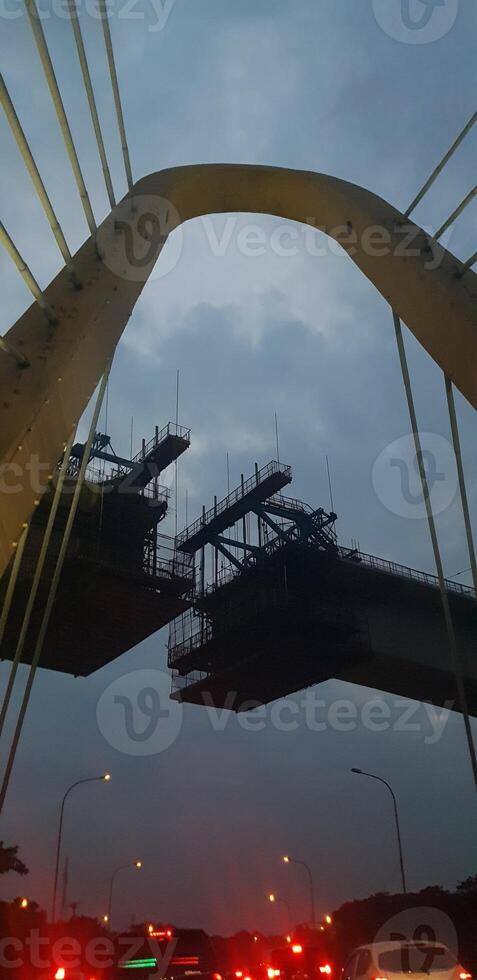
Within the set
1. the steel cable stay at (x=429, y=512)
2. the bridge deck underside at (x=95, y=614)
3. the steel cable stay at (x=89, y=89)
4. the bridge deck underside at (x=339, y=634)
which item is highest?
the bridge deck underside at (x=339, y=634)

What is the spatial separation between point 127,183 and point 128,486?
23.4m

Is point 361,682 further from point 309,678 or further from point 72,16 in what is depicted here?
point 72,16

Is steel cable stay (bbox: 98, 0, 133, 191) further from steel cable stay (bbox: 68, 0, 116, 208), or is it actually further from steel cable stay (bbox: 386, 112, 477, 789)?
steel cable stay (bbox: 386, 112, 477, 789)

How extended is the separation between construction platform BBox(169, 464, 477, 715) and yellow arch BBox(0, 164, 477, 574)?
1139 inches

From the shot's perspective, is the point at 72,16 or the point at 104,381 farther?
the point at 104,381

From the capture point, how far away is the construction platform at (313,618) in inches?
1474

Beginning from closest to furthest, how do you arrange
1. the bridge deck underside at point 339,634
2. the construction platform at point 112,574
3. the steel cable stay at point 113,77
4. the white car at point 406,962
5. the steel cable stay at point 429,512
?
1. the steel cable stay at point 113,77
2. the steel cable stay at point 429,512
3. the white car at point 406,962
4. the construction platform at point 112,574
5. the bridge deck underside at point 339,634

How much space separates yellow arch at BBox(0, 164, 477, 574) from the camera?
5.86 m

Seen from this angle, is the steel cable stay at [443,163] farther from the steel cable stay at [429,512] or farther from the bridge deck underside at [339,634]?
the bridge deck underside at [339,634]

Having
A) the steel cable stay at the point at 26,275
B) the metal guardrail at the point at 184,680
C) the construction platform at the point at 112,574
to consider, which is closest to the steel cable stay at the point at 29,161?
the steel cable stay at the point at 26,275

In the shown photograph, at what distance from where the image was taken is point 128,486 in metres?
30.6

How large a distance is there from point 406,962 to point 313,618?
26648 millimetres

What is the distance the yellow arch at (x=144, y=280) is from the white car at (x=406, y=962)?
298 inches

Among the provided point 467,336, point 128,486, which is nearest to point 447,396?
point 467,336
